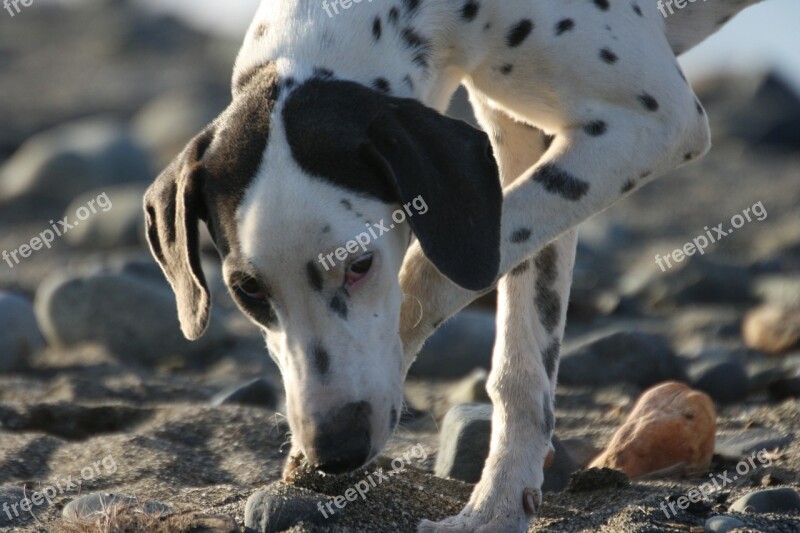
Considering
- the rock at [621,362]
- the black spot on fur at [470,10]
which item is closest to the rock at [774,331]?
the rock at [621,362]

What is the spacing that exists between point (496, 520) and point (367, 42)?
5.82ft

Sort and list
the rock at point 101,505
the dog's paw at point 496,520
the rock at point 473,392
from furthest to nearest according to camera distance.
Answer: the rock at point 473,392, the dog's paw at point 496,520, the rock at point 101,505

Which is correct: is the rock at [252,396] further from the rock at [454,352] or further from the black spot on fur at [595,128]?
the black spot on fur at [595,128]

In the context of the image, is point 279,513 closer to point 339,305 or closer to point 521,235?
point 339,305

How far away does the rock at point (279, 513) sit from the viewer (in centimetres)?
432

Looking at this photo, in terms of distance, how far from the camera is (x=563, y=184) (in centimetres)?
473

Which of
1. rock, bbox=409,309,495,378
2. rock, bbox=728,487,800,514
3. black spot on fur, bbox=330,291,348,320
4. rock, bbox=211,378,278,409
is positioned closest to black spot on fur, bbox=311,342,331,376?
black spot on fur, bbox=330,291,348,320

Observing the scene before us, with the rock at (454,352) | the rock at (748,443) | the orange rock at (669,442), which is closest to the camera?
the orange rock at (669,442)

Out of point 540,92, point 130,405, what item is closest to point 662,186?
point 130,405

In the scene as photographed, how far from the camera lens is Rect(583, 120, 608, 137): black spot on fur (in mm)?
4793

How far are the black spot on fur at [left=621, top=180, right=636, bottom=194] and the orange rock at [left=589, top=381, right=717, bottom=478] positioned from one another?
3.70 feet

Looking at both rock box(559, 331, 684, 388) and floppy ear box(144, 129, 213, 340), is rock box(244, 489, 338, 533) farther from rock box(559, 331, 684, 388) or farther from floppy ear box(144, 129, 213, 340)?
rock box(559, 331, 684, 388)

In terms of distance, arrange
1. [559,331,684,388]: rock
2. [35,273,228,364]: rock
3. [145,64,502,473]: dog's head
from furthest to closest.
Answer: [35,273,228,364]: rock, [559,331,684,388]: rock, [145,64,502,473]: dog's head

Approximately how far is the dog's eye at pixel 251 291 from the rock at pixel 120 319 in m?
4.50
